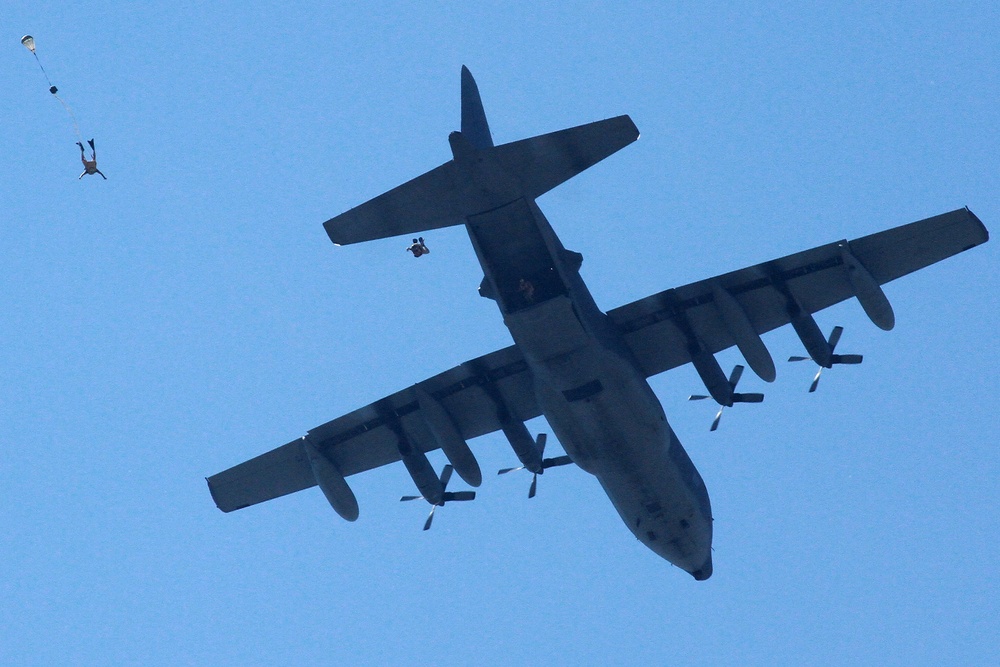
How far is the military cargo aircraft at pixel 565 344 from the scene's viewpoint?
30.8 m

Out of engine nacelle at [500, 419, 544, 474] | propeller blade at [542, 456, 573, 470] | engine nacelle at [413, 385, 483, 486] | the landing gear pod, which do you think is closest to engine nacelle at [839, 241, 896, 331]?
propeller blade at [542, 456, 573, 470]

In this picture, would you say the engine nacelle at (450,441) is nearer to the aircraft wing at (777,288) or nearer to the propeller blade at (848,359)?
the aircraft wing at (777,288)

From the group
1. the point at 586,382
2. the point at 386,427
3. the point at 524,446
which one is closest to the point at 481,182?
the point at 586,382

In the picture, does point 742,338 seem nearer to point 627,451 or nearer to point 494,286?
point 627,451

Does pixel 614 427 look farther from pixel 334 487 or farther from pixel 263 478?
pixel 263 478

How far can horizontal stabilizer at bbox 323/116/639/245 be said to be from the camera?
30.1m

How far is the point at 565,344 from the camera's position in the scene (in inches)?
1272

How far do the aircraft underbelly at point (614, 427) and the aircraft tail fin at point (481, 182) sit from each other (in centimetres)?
300

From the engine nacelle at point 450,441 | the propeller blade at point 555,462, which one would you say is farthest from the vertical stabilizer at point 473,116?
the propeller blade at point 555,462

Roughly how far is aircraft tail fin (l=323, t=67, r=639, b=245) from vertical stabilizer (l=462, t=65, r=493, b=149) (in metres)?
4.65

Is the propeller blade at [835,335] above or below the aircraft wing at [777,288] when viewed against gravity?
below

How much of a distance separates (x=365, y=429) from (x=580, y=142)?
39.2 feet

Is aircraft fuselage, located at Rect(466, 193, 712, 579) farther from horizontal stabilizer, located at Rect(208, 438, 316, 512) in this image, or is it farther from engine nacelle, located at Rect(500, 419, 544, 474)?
horizontal stabilizer, located at Rect(208, 438, 316, 512)

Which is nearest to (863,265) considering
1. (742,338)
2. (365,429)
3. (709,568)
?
(742,338)
